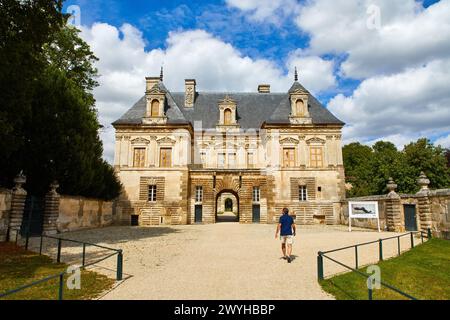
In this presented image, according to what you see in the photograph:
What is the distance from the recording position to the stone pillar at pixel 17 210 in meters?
13.6

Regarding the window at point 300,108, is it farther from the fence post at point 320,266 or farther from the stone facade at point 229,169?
the fence post at point 320,266

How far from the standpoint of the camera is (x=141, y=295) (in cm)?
582

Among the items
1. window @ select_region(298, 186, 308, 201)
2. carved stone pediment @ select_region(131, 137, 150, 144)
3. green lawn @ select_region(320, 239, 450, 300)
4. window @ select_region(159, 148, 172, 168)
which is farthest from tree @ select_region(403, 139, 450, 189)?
carved stone pediment @ select_region(131, 137, 150, 144)

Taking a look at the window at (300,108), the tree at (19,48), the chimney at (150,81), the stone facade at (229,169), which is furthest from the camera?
the chimney at (150,81)

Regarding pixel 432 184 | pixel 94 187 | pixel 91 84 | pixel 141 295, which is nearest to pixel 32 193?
pixel 94 187

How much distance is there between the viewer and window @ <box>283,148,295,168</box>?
2737 centimetres

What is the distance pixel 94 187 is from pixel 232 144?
1328 cm

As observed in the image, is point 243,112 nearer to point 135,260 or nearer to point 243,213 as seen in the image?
point 243,213

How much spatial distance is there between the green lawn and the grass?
4923mm

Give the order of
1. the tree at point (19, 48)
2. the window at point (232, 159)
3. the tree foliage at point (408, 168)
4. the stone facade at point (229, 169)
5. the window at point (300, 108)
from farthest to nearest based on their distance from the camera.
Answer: the window at point (232, 159) → the tree foliage at point (408, 168) → the window at point (300, 108) → the stone facade at point (229, 169) → the tree at point (19, 48)

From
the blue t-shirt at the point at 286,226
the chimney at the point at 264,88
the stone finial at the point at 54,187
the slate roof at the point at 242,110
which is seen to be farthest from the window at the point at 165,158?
the blue t-shirt at the point at 286,226

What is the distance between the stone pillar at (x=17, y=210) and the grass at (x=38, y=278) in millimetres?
3246

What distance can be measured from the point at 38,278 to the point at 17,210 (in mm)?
8656

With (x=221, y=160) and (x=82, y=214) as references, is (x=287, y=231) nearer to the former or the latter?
(x=82, y=214)
